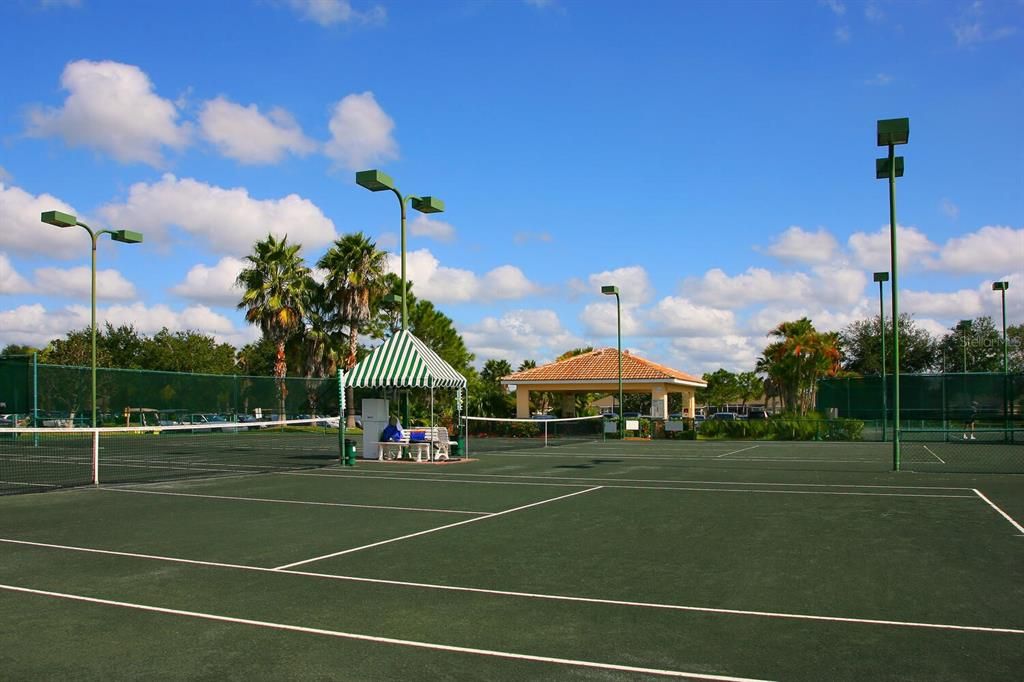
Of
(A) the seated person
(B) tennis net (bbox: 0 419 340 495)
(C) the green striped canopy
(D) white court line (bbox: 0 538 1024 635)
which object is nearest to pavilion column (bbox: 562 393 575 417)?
(B) tennis net (bbox: 0 419 340 495)

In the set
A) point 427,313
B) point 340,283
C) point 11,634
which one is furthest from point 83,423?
point 11,634

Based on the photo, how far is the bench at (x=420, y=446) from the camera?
2461cm

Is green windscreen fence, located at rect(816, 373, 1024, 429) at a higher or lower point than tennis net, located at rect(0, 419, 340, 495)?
higher

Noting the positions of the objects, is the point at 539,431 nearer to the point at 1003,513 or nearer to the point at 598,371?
the point at 598,371

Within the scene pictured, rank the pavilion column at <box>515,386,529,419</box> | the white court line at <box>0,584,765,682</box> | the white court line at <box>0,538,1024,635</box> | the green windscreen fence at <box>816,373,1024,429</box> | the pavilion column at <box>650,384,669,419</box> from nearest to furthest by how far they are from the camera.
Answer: the white court line at <box>0,584,765,682</box> < the white court line at <box>0,538,1024,635</box> < the green windscreen fence at <box>816,373,1024,429</box> < the pavilion column at <box>650,384,669,419</box> < the pavilion column at <box>515,386,529,419</box>

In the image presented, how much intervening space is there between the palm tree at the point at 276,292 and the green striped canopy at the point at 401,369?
2402cm

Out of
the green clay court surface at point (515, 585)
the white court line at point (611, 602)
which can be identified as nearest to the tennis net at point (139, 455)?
the green clay court surface at point (515, 585)

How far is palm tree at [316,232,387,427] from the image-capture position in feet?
162

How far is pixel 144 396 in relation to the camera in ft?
113

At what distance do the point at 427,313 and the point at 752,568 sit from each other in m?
44.3

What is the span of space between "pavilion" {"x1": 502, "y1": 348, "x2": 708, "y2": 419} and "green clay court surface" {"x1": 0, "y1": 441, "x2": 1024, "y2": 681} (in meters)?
29.8

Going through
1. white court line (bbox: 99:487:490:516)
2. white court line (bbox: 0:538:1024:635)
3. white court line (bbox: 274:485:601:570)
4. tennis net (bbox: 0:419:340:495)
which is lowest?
tennis net (bbox: 0:419:340:495)

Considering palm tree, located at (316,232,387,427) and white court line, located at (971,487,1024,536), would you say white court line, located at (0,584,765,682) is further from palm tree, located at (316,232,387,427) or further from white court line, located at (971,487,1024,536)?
palm tree, located at (316,232,387,427)

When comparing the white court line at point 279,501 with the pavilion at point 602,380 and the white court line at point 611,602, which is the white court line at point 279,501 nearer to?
the white court line at point 611,602
